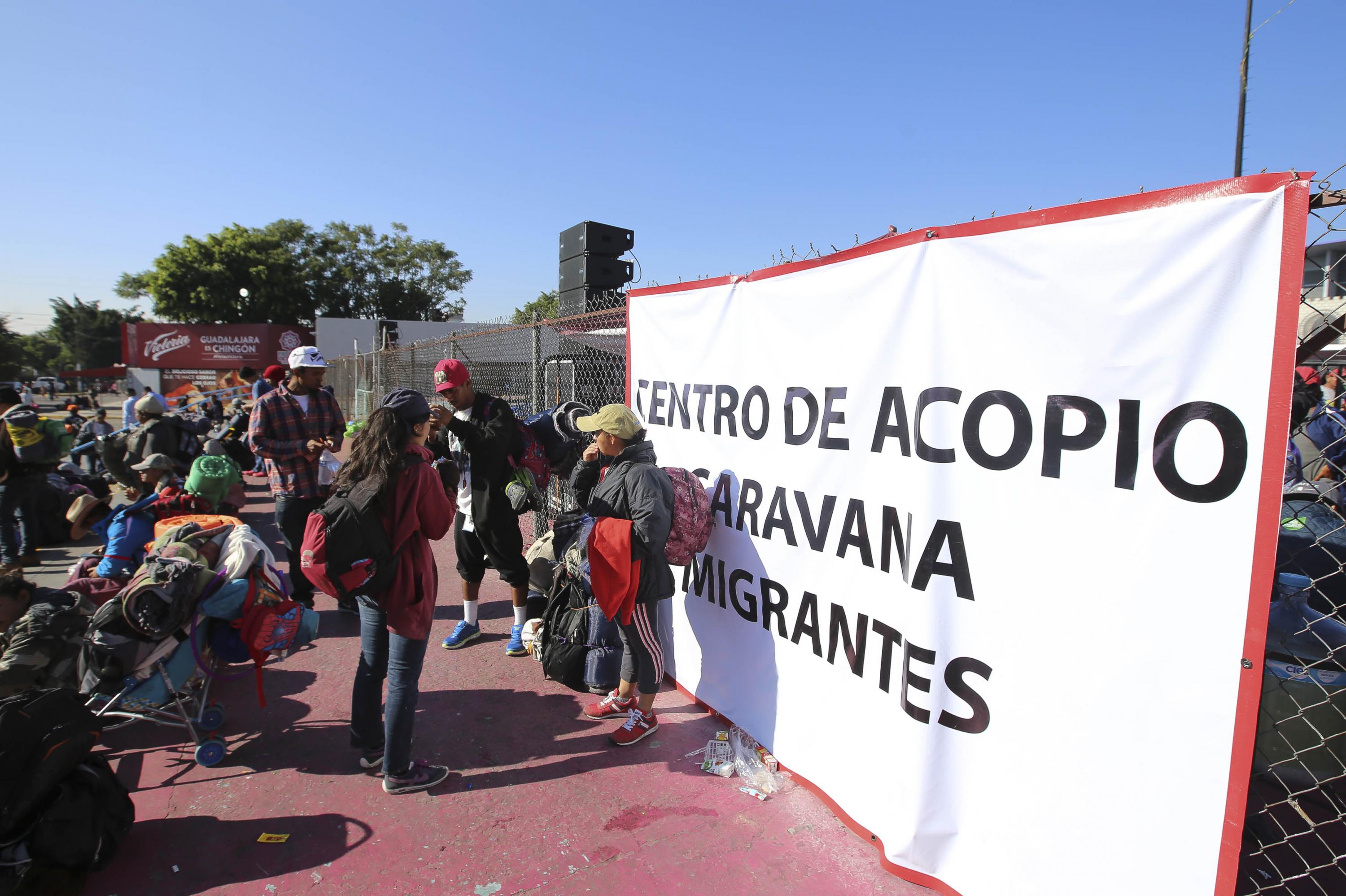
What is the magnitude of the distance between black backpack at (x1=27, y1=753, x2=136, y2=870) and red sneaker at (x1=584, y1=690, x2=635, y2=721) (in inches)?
77.8

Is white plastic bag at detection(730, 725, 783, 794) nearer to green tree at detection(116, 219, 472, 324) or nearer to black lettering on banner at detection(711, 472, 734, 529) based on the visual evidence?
black lettering on banner at detection(711, 472, 734, 529)

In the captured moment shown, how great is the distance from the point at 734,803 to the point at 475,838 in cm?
110

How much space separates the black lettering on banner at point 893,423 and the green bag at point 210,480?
4133 mm

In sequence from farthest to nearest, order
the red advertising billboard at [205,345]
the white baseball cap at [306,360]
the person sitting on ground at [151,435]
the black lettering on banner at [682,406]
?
the red advertising billboard at [205,345] < the person sitting on ground at [151,435] < the white baseball cap at [306,360] < the black lettering on banner at [682,406]

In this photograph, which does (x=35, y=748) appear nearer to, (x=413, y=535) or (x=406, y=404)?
(x=413, y=535)

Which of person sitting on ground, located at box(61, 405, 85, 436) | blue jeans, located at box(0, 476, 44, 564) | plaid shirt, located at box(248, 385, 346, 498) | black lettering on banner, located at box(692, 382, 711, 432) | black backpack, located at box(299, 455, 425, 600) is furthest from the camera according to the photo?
person sitting on ground, located at box(61, 405, 85, 436)

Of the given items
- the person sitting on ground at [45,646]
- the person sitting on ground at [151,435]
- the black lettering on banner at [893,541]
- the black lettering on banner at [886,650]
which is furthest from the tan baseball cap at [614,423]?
the person sitting on ground at [151,435]

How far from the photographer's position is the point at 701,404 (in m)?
3.64

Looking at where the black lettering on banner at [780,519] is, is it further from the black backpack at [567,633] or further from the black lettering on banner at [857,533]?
the black backpack at [567,633]

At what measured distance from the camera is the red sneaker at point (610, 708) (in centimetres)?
349

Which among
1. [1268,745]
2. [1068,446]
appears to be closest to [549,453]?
[1068,446]

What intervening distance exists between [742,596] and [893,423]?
1.29 m

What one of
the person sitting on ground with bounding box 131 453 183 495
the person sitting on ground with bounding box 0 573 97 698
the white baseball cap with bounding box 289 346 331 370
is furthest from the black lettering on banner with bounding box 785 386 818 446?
the person sitting on ground with bounding box 131 453 183 495

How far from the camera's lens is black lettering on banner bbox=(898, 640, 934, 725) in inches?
91.7
